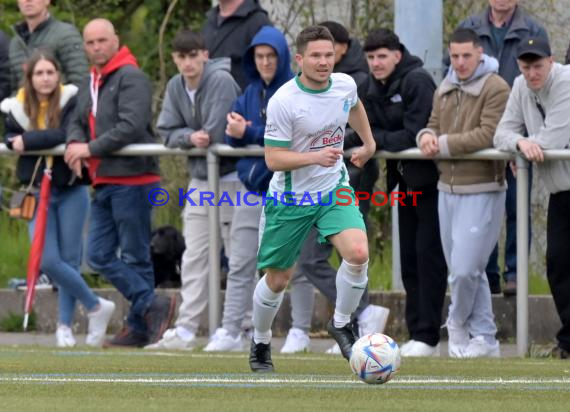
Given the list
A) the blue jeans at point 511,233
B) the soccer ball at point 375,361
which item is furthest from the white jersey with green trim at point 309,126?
the blue jeans at point 511,233

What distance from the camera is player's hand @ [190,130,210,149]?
41.6 ft

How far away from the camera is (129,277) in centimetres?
1301

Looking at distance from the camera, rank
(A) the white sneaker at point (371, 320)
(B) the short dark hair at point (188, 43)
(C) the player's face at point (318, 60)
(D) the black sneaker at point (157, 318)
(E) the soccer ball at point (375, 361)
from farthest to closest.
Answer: (D) the black sneaker at point (157, 318)
(B) the short dark hair at point (188, 43)
(A) the white sneaker at point (371, 320)
(C) the player's face at point (318, 60)
(E) the soccer ball at point (375, 361)

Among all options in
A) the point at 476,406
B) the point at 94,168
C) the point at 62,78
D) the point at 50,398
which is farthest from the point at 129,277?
the point at 476,406

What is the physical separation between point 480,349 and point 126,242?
3.08 m

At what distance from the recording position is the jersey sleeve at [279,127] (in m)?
9.74

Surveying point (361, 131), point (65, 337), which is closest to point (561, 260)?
point (361, 131)

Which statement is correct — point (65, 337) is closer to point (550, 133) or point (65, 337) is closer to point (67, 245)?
point (67, 245)

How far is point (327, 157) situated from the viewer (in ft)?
30.9

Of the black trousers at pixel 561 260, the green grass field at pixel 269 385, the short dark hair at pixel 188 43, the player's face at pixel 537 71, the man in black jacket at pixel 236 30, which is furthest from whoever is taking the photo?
the man in black jacket at pixel 236 30

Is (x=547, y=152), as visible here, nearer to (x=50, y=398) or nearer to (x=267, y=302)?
(x=267, y=302)

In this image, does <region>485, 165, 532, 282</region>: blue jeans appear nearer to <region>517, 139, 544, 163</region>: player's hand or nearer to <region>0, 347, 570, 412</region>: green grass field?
<region>517, 139, 544, 163</region>: player's hand

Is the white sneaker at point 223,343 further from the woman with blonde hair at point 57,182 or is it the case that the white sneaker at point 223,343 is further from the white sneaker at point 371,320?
the woman with blonde hair at point 57,182

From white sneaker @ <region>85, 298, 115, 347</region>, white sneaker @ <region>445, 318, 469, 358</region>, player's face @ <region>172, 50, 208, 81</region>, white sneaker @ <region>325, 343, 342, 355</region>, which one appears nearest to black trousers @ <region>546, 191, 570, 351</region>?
white sneaker @ <region>445, 318, 469, 358</region>
